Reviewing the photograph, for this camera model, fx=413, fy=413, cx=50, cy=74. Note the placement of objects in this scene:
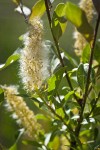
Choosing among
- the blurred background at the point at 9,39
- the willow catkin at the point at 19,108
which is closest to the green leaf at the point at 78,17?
the willow catkin at the point at 19,108

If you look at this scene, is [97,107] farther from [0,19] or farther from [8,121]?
[0,19]

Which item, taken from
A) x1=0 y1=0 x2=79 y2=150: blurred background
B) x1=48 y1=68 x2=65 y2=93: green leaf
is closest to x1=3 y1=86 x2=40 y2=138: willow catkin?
x1=48 y1=68 x2=65 y2=93: green leaf

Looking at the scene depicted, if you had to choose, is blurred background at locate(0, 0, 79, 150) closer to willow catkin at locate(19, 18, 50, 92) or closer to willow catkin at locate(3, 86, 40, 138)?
willow catkin at locate(3, 86, 40, 138)

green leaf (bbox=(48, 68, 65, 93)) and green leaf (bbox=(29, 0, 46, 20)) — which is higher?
green leaf (bbox=(29, 0, 46, 20))

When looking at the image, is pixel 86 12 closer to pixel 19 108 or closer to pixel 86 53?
pixel 86 53

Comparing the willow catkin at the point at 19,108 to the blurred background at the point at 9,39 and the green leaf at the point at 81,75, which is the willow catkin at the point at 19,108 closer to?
the green leaf at the point at 81,75

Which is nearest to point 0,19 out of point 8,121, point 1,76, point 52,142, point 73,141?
point 1,76
